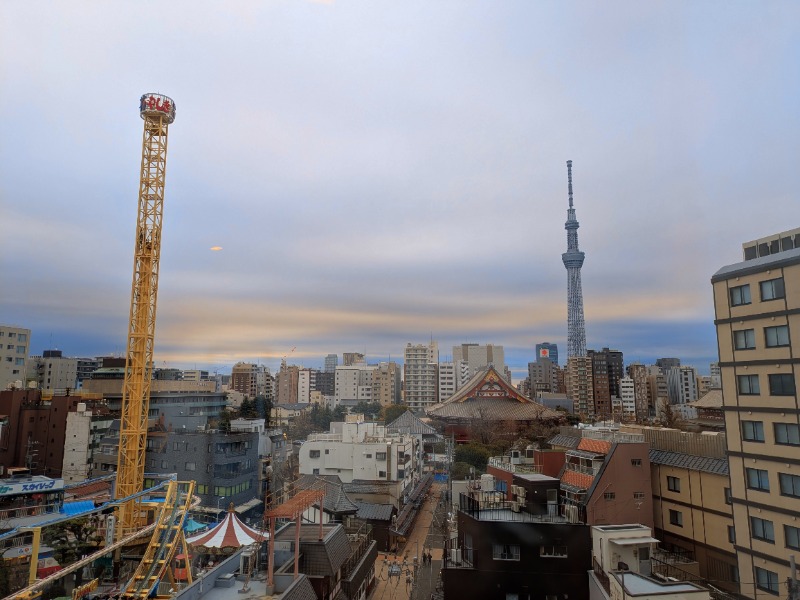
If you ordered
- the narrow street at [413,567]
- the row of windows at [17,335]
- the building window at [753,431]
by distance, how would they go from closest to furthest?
the building window at [753,431] < the narrow street at [413,567] < the row of windows at [17,335]

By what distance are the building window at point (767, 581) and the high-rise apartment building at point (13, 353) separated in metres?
24.5

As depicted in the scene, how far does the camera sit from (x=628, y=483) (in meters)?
10.6

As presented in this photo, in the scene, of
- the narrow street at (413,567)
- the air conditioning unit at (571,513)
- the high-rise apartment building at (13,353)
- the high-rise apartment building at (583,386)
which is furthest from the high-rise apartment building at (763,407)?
the high-rise apartment building at (583,386)

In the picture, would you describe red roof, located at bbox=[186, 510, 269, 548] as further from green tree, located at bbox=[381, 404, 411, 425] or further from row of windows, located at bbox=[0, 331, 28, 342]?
green tree, located at bbox=[381, 404, 411, 425]

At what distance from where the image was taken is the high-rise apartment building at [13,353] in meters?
21.7

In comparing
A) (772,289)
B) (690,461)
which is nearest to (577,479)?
(690,461)

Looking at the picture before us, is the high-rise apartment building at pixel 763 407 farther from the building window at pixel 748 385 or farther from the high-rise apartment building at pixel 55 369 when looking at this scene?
the high-rise apartment building at pixel 55 369

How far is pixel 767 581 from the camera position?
7.69 meters

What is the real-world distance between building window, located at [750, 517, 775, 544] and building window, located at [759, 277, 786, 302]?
10.9 feet

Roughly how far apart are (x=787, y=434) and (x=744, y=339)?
156cm

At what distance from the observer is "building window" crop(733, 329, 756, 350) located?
27.3 ft

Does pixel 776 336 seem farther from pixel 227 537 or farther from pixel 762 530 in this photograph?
pixel 227 537

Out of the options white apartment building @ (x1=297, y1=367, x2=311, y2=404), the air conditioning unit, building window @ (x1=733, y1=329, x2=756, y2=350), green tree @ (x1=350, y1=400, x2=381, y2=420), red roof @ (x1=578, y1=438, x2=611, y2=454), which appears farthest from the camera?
white apartment building @ (x1=297, y1=367, x2=311, y2=404)

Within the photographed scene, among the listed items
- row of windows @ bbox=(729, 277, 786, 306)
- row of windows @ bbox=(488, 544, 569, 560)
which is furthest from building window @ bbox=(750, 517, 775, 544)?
row of windows @ bbox=(729, 277, 786, 306)
